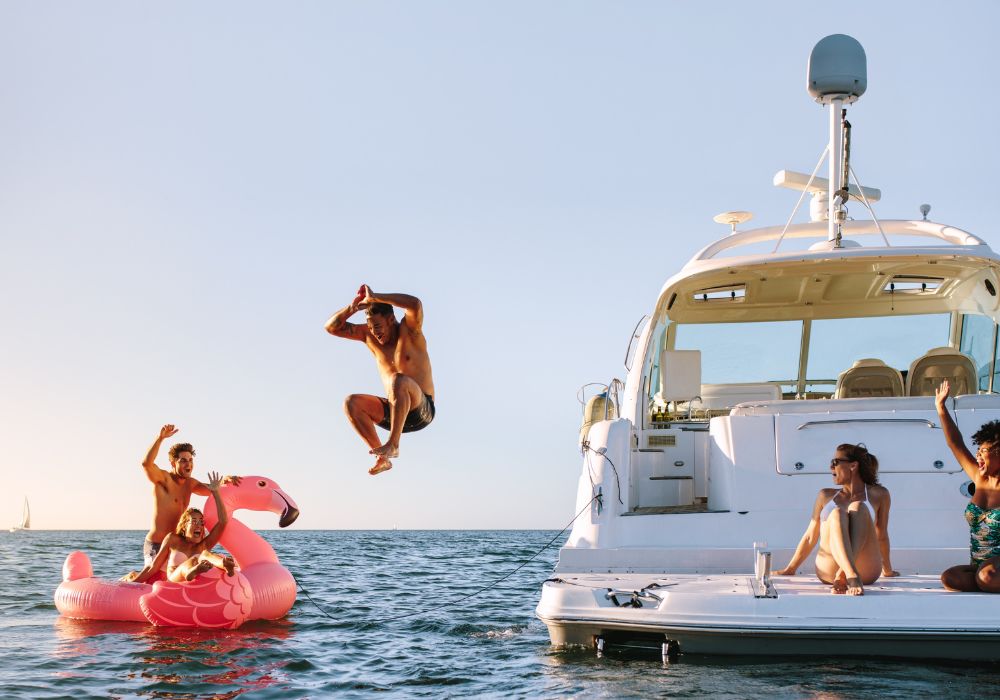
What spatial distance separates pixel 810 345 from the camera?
11.2 meters

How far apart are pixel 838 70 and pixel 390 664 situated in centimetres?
648

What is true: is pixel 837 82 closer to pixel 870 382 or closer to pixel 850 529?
pixel 870 382

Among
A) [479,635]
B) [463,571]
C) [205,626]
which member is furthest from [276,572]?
[463,571]

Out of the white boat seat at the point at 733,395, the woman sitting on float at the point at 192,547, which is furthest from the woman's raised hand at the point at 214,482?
the white boat seat at the point at 733,395

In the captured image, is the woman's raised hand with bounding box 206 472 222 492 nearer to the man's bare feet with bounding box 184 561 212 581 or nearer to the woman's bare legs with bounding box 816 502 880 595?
the man's bare feet with bounding box 184 561 212 581

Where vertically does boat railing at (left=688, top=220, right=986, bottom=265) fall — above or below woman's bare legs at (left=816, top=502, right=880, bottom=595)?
above

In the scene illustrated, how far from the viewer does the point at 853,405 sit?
27.1ft

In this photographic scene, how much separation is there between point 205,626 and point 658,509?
5.11 m

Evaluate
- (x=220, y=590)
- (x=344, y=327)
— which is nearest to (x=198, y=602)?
(x=220, y=590)

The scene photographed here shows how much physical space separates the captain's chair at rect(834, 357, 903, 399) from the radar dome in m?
2.48

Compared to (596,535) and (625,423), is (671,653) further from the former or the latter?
(625,423)

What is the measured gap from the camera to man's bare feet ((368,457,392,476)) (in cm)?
717

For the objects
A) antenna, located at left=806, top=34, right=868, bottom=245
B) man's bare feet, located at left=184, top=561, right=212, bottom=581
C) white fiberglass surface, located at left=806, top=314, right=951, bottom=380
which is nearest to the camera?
antenna, located at left=806, top=34, right=868, bottom=245

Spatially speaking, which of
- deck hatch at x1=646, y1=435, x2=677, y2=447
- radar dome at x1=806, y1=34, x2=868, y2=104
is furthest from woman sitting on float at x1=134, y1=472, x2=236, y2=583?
radar dome at x1=806, y1=34, x2=868, y2=104
